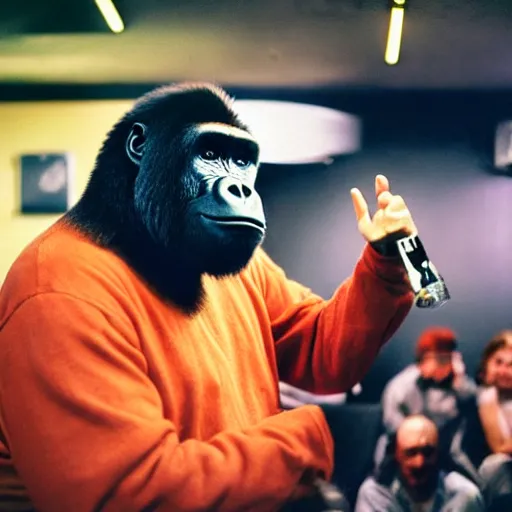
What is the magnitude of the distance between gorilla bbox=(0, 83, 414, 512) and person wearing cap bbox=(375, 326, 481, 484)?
0.33ft

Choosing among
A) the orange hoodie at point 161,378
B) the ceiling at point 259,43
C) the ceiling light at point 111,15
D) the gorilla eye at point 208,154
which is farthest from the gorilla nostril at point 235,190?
the ceiling light at point 111,15

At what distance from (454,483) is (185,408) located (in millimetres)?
703

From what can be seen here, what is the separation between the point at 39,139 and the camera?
192 centimetres

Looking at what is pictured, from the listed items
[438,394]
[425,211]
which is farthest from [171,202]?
[438,394]

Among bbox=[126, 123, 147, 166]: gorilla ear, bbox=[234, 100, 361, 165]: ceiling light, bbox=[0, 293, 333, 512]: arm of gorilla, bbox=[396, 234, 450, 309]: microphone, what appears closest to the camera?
bbox=[0, 293, 333, 512]: arm of gorilla

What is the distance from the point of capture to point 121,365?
1613 millimetres

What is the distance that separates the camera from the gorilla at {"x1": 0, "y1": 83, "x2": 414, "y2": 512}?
5.24 feet

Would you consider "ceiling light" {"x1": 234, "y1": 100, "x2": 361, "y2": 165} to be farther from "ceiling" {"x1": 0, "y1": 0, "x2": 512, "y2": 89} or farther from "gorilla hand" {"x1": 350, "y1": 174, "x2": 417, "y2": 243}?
"gorilla hand" {"x1": 350, "y1": 174, "x2": 417, "y2": 243}

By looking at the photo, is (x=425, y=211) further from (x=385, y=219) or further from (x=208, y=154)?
(x=208, y=154)

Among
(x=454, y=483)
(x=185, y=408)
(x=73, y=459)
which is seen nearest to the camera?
(x=73, y=459)

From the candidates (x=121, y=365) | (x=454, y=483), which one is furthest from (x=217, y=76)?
(x=454, y=483)

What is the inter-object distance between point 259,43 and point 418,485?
3.97ft

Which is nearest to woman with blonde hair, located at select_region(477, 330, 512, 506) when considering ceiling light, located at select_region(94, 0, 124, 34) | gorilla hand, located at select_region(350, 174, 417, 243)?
gorilla hand, located at select_region(350, 174, 417, 243)

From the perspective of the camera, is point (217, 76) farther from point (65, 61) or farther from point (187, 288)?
point (187, 288)
